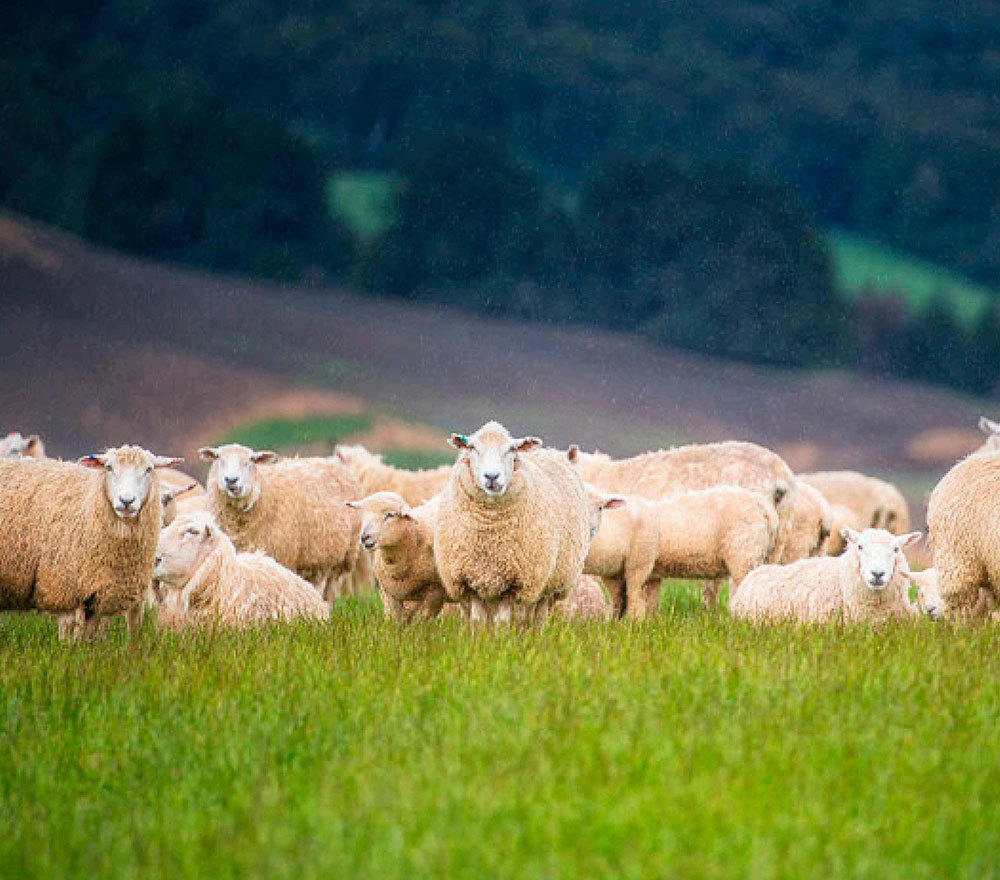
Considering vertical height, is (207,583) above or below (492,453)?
below

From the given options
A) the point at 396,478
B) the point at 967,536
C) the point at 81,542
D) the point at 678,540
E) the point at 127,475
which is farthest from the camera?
the point at 396,478

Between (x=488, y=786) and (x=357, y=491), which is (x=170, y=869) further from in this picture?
(x=357, y=491)

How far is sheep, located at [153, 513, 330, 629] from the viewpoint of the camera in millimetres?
11258

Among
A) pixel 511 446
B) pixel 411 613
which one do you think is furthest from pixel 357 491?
pixel 511 446

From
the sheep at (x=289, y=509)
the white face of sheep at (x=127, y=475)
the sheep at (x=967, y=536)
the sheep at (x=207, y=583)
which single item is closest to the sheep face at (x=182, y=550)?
the sheep at (x=207, y=583)

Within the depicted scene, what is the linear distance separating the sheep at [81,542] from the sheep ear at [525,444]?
8.25ft

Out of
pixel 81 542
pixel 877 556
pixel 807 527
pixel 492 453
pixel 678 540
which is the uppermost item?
pixel 807 527

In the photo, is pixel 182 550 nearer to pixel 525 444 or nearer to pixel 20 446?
pixel 525 444

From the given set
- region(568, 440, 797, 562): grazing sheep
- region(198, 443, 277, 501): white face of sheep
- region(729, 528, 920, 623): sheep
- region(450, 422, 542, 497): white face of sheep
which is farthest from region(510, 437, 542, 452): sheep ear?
region(568, 440, 797, 562): grazing sheep

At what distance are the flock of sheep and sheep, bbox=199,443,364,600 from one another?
0.03 meters

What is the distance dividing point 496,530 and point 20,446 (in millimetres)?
8592

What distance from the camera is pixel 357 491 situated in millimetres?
16766

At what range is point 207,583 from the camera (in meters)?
11.3

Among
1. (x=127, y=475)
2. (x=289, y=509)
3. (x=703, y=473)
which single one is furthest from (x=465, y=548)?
(x=703, y=473)
